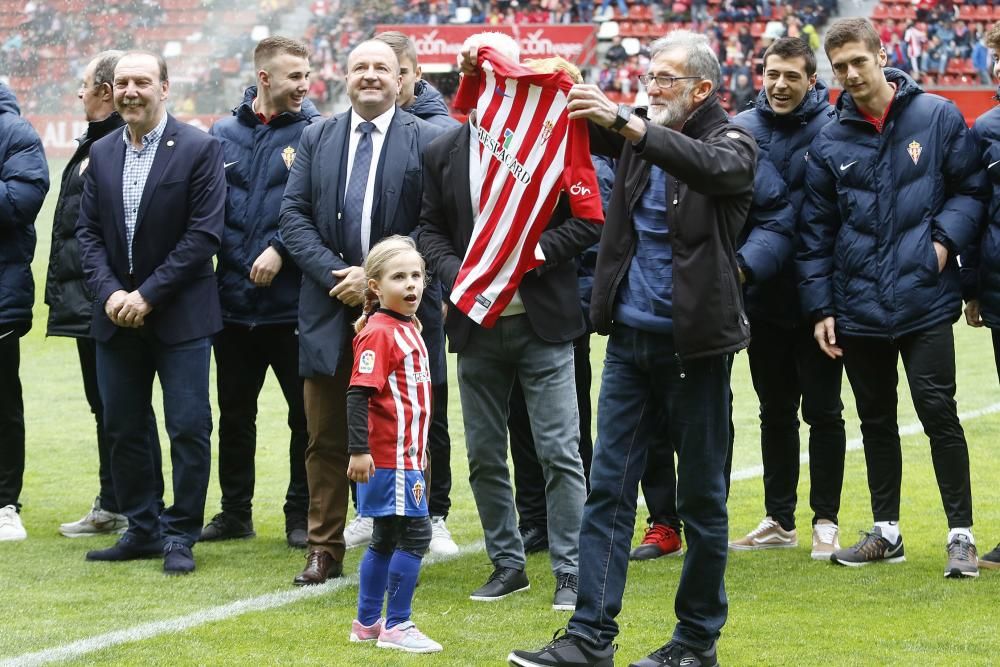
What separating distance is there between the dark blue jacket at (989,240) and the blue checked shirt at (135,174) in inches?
132

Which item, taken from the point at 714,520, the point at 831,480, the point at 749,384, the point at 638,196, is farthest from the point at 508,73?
the point at 749,384

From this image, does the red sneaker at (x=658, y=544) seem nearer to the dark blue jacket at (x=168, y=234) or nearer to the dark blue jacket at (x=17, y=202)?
the dark blue jacket at (x=168, y=234)

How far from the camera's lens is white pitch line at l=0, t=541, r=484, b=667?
14.7 feet

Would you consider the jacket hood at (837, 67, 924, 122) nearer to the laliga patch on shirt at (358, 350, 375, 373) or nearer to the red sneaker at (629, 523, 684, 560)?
the red sneaker at (629, 523, 684, 560)

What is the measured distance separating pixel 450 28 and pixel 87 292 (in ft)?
80.3

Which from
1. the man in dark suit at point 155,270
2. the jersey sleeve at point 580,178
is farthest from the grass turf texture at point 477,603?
the jersey sleeve at point 580,178

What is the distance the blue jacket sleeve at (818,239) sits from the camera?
5.68 metres

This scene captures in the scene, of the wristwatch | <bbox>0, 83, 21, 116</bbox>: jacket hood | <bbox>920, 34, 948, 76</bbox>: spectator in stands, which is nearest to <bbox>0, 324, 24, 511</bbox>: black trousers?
<bbox>0, 83, 21, 116</bbox>: jacket hood

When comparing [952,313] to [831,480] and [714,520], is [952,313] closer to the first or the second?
[831,480]

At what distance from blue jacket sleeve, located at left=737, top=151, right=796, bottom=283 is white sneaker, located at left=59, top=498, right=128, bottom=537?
3198 mm

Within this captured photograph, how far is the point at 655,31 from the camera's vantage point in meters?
29.4

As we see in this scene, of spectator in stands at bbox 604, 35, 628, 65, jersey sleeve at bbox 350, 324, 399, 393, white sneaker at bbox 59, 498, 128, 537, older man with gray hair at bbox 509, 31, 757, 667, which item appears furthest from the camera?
spectator in stands at bbox 604, 35, 628, 65

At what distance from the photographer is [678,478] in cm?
426

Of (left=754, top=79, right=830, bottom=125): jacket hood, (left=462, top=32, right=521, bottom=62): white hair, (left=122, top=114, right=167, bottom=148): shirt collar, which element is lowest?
(left=122, top=114, right=167, bottom=148): shirt collar
